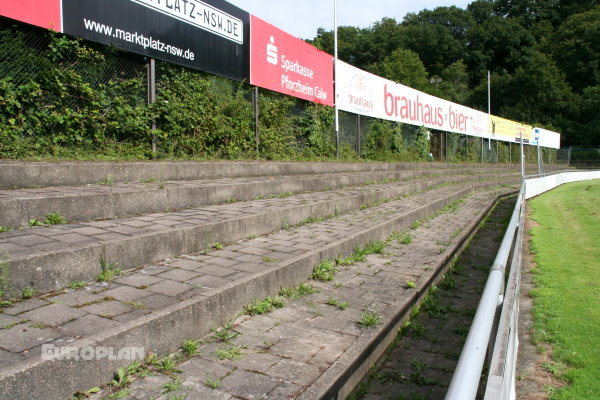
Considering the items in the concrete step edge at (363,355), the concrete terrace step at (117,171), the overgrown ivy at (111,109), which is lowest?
the concrete step edge at (363,355)

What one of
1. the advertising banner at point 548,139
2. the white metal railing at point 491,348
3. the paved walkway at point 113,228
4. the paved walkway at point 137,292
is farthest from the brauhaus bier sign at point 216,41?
the advertising banner at point 548,139

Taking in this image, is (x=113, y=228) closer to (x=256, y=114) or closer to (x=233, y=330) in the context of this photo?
(x=233, y=330)

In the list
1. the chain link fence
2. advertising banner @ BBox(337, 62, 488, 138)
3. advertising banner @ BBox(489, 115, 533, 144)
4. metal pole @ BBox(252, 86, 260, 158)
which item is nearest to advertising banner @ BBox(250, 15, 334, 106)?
metal pole @ BBox(252, 86, 260, 158)

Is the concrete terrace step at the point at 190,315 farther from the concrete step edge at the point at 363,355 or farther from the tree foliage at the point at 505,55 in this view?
the tree foliage at the point at 505,55

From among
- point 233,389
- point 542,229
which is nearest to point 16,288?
point 233,389

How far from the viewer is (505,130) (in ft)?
110

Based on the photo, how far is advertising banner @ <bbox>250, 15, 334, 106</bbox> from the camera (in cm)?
1036

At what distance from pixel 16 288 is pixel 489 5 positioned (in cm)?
10458

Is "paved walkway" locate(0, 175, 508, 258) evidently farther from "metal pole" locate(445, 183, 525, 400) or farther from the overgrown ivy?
"metal pole" locate(445, 183, 525, 400)

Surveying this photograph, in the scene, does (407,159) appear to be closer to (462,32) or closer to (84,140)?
(84,140)

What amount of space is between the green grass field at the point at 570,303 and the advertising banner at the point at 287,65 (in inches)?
280

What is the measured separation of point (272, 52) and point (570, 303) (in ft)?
28.8

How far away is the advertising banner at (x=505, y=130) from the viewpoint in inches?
1227

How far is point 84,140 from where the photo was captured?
6398 millimetres
